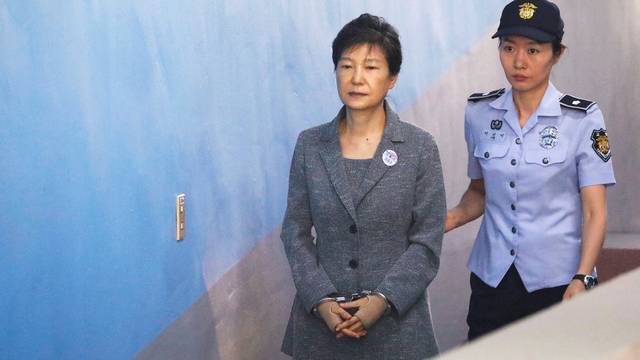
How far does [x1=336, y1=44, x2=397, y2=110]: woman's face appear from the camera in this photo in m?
2.80

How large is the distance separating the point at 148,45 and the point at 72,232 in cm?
56

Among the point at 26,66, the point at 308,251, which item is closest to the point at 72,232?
the point at 26,66

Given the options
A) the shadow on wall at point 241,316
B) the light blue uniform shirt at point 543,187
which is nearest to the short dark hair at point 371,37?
the light blue uniform shirt at point 543,187

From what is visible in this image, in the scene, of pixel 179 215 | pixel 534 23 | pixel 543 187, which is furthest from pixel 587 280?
pixel 179 215

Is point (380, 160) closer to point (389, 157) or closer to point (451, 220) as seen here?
point (389, 157)

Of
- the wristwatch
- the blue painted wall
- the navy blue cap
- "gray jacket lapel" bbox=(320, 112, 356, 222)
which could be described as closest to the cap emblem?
the navy blue cap

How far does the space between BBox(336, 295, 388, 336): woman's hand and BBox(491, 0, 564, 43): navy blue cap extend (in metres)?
0.79

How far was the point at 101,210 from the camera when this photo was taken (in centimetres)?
265

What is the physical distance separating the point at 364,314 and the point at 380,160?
373mm

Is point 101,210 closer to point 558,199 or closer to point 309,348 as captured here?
point 309,348

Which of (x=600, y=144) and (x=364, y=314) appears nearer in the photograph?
(x=364, y=314)

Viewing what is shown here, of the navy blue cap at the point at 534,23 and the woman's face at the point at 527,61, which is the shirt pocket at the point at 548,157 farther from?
the navy blue cap at the point at 534,23

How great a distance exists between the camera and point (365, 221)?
2.79m

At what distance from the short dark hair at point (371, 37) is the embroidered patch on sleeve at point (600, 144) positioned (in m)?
0.56
